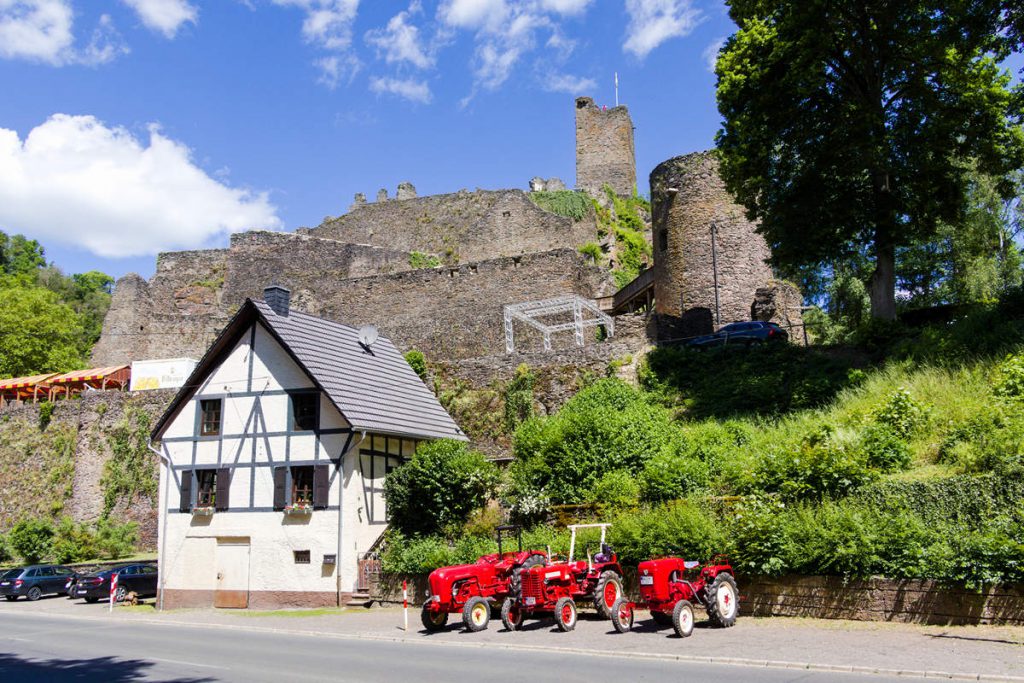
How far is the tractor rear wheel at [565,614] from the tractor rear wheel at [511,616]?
2.38ft

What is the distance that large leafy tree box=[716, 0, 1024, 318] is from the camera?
22.1 metres

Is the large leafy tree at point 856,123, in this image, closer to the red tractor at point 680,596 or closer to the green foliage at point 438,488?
the green foliage at point 438,488

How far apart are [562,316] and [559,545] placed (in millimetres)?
17990

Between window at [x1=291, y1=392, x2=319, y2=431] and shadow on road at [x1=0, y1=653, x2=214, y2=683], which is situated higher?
window at [x1=291, y1=392, x2=319, y2=431]

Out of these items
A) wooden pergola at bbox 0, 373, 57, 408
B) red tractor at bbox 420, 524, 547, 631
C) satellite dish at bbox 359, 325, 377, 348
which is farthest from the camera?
wooden pergola at bbox 0, 373, 57, 408

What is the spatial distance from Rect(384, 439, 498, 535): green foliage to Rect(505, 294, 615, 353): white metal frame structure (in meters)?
11.5

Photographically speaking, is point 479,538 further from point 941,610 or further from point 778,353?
point 778,353

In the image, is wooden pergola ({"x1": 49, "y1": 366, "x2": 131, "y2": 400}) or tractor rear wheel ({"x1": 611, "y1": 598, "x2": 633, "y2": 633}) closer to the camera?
tractor rear wheel ({"x1": 611, "y1": 598, "x2": 633, "y2": 633})

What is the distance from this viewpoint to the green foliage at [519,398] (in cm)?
2658

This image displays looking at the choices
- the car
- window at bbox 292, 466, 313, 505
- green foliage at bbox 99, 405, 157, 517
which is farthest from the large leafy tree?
green foliage at bbox 99, 405, 157, 517

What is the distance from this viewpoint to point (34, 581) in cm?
2606

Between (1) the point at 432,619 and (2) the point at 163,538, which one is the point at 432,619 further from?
(2) the point at 163,538

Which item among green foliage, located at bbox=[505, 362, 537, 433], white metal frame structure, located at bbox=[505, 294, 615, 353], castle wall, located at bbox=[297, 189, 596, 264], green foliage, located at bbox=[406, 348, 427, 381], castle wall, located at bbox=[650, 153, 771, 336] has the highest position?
castle wall, located at bbox=[297, 189, 596, 264]

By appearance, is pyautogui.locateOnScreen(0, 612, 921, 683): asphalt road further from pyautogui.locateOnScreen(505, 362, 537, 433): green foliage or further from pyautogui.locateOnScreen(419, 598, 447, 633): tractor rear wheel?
pyautogui.locateOnScreen(505, 362, 537, 433): green foliage
